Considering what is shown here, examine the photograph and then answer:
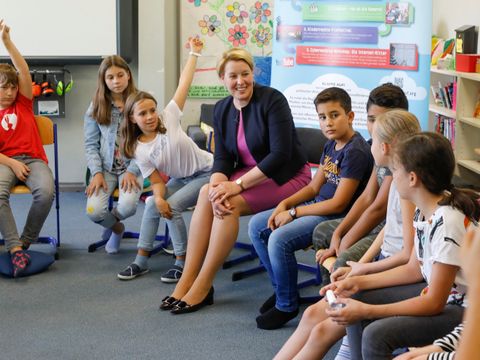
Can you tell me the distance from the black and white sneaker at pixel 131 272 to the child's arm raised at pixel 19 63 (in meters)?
1.09

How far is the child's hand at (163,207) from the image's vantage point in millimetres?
3562

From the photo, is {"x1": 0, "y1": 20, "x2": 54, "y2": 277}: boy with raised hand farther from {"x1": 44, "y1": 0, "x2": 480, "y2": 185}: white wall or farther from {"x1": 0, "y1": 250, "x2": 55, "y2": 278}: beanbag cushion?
{"x1": 44, "y1": 0, "x2": 480, "y2": 185}: white wall

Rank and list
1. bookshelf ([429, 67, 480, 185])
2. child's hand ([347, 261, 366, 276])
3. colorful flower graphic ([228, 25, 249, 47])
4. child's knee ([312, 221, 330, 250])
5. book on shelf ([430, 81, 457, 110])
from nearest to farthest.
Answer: child's hand ([347, 261, 366, 276])
child's knee ([312, 221, 330, 250])
bookshelf ([429, 67, 480, 185])
book on shelf ([430, 81, 457, 110])
colorful flower graphic ([228, 25, 249, 47])

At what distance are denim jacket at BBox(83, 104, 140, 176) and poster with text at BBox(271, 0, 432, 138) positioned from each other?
1.20 meters

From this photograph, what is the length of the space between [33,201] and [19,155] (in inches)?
10.9

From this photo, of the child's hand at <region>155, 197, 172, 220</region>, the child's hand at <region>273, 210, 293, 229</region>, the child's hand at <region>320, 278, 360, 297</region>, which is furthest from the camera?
the child's hand at <region>155, 197, 172, 220</region>

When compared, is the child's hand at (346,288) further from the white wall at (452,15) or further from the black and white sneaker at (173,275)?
the white wall at (452,15)

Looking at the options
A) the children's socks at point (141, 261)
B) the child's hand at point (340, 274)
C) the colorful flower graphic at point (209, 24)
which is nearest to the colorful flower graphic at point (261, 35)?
the colorful flower graphic at point (209, 24)

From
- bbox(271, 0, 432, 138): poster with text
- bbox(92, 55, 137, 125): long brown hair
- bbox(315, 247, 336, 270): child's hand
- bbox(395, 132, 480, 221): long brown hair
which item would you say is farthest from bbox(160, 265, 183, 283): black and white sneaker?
bbox(395, 132, 480, 221): long brown hair

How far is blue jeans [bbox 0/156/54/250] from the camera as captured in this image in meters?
3.76

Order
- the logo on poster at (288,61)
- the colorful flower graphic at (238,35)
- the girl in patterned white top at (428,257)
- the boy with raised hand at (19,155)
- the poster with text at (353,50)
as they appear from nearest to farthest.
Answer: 1. the girl in patterned white top at (428,257)
2. the boy with raised hand at (19,155)
3. the poster with text at (353,50)
4. the logo on poster at (288,61)
5. the colorful flower graphic at (238,35)

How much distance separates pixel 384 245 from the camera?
2.52 meters

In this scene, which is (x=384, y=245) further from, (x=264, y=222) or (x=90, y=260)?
(x=90, y=260)

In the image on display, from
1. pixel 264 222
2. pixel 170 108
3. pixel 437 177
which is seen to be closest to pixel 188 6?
pixel 170 108
